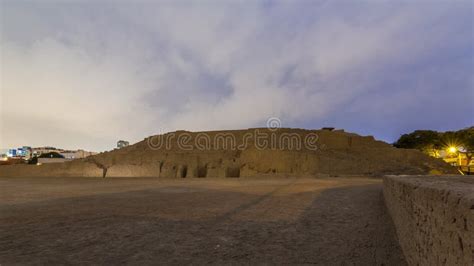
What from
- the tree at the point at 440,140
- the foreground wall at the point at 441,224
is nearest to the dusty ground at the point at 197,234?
the foreground wall at the point at 441,224

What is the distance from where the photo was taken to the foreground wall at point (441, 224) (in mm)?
1840

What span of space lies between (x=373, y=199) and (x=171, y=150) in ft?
71.3

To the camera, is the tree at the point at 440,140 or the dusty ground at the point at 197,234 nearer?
the dusty ground at the point at 197,234

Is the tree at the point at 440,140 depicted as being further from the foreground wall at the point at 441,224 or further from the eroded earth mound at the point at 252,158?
the foreground wall at the point at 441,224

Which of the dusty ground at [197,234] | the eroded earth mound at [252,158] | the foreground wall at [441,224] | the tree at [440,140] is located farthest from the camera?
the tree at [440,140]

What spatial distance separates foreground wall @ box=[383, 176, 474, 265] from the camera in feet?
6.04

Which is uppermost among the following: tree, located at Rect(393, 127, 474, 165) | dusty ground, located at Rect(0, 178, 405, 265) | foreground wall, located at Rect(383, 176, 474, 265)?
tree, located at Rect(393, 127, 474, 165)

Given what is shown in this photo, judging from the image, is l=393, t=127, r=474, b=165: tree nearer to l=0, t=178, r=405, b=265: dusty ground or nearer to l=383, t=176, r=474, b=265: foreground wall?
l=0, t=178, r=405, b=265: dusty ground

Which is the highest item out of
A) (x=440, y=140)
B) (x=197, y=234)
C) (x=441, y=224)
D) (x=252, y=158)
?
(x=440, y=140)

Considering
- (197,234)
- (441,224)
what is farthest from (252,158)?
(441,224)

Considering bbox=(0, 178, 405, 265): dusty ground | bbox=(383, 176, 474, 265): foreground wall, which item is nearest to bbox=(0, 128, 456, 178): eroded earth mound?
bbox=(0, 178, 405, 265): dusty ground

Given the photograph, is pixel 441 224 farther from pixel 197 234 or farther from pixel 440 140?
pixel 440 140

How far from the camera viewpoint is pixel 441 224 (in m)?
2.29

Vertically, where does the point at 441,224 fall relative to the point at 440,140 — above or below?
below
